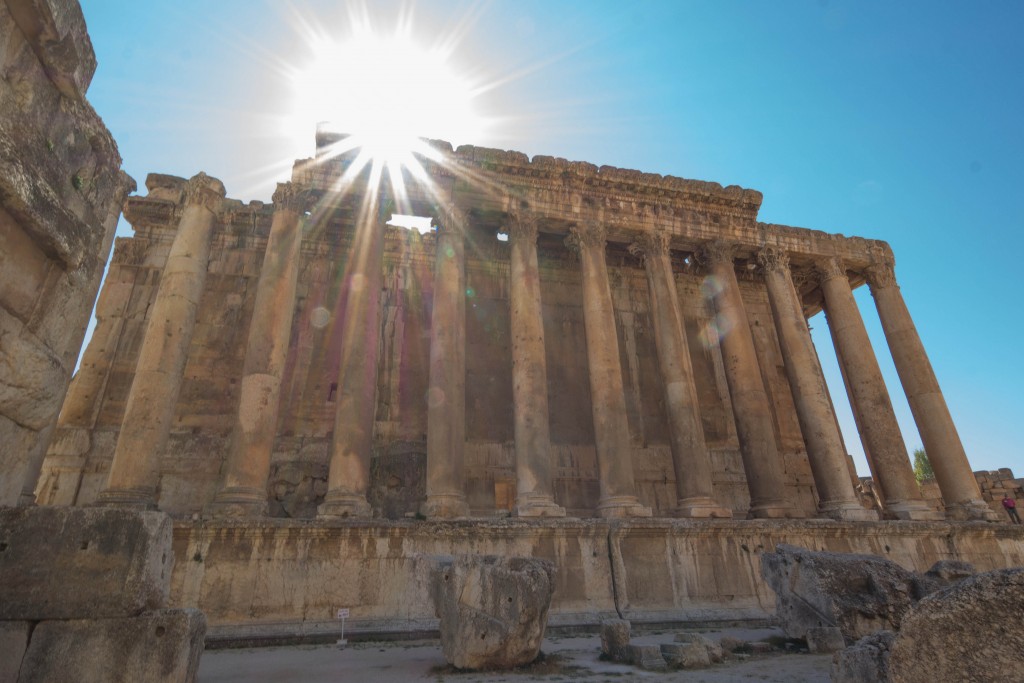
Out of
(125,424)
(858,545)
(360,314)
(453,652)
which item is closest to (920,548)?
(858,545)

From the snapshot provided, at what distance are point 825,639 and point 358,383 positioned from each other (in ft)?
30.8

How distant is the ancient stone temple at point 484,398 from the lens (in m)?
10.6

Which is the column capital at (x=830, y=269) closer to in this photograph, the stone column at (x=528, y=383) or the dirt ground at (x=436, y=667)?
the stone column at (x=528, y=383)

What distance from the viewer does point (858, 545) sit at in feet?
41.1

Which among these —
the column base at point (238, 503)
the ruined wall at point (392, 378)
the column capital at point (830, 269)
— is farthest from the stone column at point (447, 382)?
→ the column capital at point (830, 269)

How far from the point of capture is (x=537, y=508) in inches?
454

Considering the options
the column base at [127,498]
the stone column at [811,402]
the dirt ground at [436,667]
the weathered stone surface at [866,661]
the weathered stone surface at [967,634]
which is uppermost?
the stone column at [811,402]

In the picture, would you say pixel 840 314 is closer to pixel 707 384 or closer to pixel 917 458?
pixel 707 384

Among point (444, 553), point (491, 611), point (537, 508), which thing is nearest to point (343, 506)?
point (444, 553)

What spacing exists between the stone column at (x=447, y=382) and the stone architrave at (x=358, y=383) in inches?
52.5

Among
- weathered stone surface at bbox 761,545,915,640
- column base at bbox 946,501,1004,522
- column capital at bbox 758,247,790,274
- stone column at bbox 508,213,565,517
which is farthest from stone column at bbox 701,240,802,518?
weathered stone surface at bbox 761,545,915,640

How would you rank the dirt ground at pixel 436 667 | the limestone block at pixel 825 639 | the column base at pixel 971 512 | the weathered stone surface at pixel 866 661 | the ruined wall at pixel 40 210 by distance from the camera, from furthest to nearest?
the column base at pixel 971 512 → the limestone block at pixel 825 639 → the dirt ground at pixel 436 667 → the weathered stone surface at pixel 866 661 → the ruined wall at pixel 40 210

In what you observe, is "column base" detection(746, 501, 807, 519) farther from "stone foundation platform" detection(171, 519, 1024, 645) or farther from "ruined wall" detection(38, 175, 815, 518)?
"ruined wall" detection(38, 175, 815, 518)

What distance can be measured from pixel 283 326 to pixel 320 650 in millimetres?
6954
